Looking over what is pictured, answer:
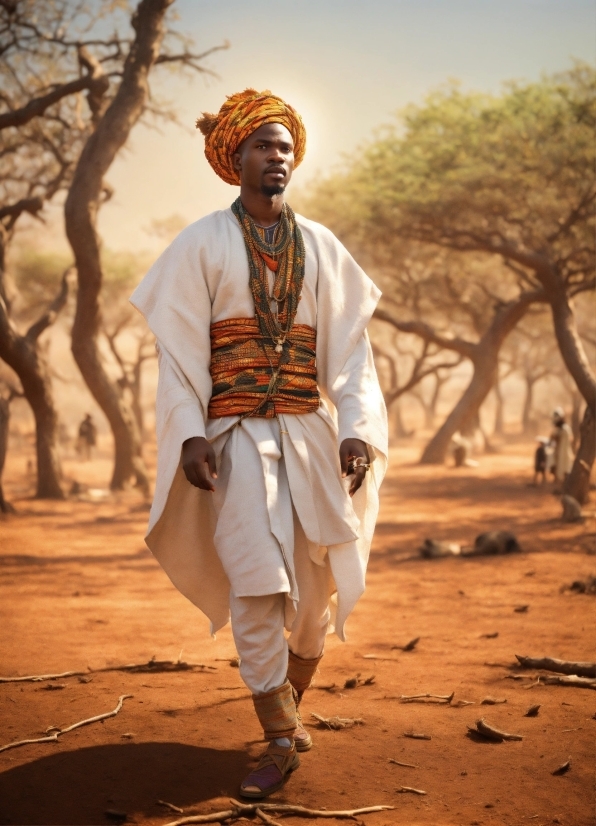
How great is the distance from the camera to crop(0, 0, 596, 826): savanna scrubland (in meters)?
3.54

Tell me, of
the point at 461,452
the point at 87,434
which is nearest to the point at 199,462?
the point at 461,452

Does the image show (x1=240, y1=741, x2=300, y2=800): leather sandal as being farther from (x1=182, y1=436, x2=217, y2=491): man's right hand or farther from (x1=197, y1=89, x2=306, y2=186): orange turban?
(x1=197, y1=89, x2=306, y2=186): orange turban

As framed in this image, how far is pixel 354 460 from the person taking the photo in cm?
360

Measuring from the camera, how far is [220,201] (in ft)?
148

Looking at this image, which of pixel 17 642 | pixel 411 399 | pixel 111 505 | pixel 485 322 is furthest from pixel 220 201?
pixel 17 642

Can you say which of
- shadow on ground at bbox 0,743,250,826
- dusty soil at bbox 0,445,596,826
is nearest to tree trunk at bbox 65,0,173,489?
dusty soil at bbox 0,445,596,826

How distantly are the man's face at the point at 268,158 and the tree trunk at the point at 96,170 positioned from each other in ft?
33.0

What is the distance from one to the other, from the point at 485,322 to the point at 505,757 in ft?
73.6

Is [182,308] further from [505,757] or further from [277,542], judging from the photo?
[505,757]

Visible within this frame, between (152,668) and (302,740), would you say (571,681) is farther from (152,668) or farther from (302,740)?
(152,668)

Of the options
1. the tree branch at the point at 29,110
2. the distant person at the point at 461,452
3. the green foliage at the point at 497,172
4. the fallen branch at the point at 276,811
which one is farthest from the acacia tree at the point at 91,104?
the fallen branch at the point at 276,811

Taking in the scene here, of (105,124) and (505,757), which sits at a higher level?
(105,124)

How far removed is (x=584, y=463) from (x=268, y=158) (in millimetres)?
10459

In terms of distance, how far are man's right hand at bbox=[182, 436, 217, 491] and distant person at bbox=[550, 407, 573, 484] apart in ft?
44.0
